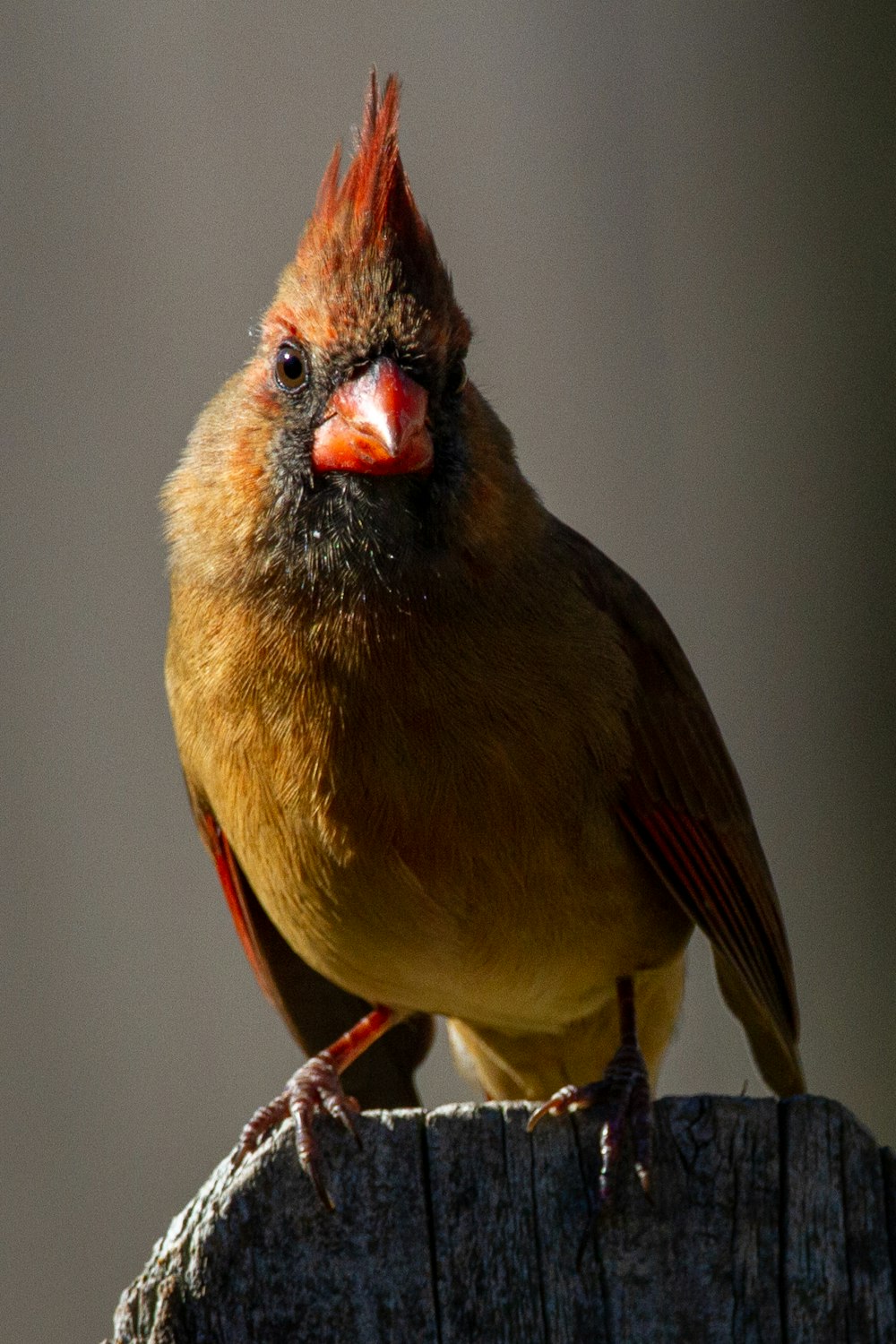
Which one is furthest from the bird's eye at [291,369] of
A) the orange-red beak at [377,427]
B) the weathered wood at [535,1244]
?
the weathered wood at [535,1244]

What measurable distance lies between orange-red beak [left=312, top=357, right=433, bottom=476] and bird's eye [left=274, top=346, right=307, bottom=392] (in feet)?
0.35

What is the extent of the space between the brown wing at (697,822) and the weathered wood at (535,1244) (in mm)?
965

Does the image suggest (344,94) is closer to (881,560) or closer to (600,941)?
(881,560)

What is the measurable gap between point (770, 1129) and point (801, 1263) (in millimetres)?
134

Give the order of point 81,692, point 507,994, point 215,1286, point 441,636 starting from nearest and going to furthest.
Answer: point 215,1286, point 441,636, point 507,994, point 81,692

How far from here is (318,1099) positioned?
8.06 feet

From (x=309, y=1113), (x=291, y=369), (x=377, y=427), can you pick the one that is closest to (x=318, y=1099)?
(x=309, y=1113)

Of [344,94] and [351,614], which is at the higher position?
[344,94]

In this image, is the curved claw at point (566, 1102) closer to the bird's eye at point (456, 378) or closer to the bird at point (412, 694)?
the bird at point (412, 694)

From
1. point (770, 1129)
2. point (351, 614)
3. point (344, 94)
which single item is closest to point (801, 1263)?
point (770, 1129)

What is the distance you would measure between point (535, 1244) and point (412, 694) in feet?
3.11

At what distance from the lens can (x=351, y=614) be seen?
2537 millimetres

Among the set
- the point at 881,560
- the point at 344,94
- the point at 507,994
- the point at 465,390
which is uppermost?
the point at 344,94

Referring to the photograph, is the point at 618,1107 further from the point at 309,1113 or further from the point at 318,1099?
the point at 318,1099
